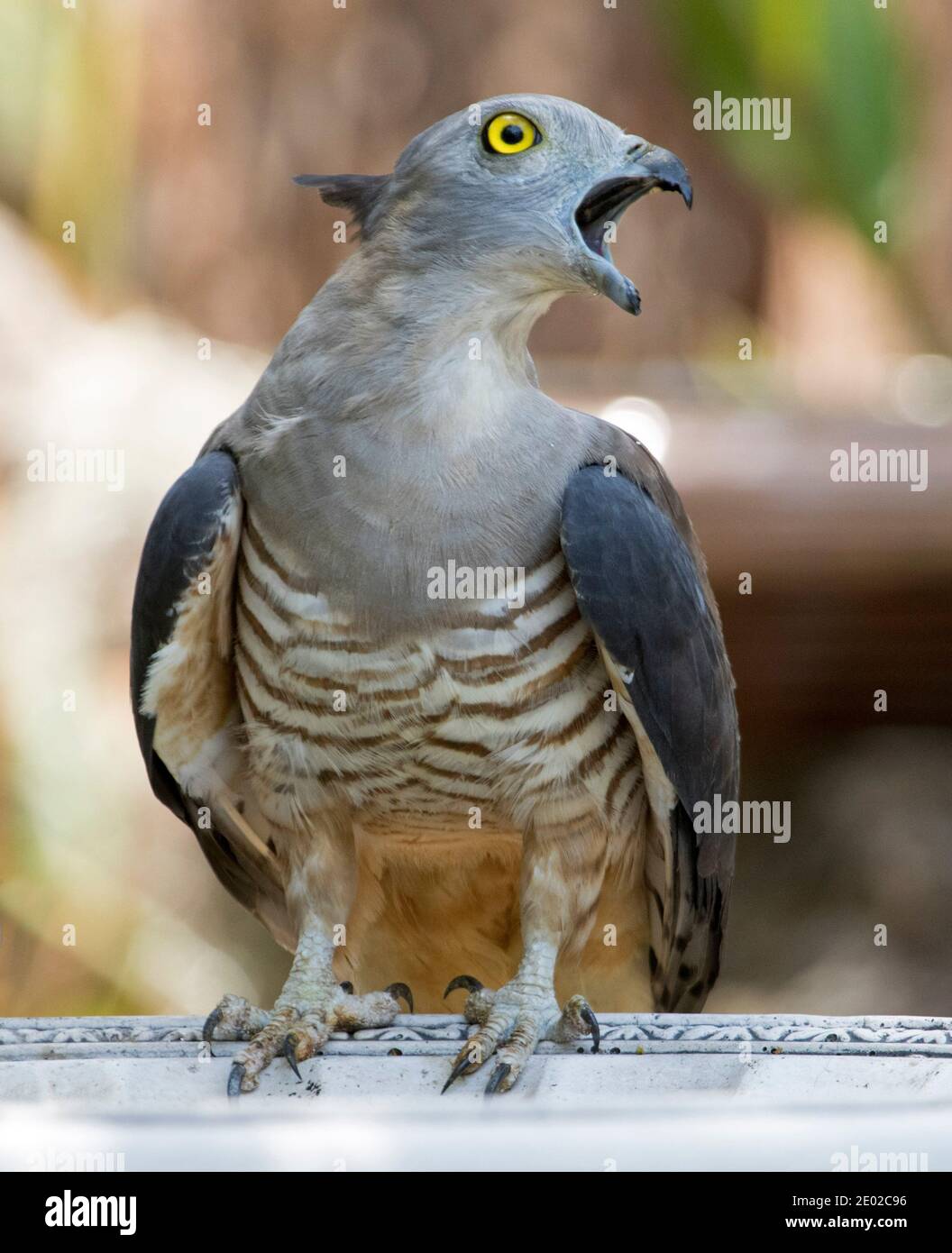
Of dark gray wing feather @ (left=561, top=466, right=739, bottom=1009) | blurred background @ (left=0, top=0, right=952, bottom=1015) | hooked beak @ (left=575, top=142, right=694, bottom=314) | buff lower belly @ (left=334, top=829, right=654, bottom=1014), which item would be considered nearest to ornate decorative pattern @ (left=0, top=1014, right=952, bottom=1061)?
dark gray wing feather @ (left=561, top=466, right=739, bottom=1009)

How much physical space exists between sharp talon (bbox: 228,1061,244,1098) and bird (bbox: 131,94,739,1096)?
10 centimetres

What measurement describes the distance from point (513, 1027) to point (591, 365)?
15.1 feet

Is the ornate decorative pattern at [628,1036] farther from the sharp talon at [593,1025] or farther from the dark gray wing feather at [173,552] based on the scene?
the dark gray wing feather at [173,552]

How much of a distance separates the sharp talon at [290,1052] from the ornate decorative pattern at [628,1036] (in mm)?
61

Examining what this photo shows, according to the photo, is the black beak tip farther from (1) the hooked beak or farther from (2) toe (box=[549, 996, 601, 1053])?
(2) toe (box=[549, 996, 601, 1053])

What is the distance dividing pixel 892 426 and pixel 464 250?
12.4 feet

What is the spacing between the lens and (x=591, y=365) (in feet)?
22.8

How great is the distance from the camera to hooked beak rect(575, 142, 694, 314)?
2711 millimetres

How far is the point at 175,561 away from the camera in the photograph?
3096 millimetres

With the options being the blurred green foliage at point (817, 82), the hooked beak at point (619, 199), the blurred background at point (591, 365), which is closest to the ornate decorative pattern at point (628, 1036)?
the hooked beak at point (619, 199)

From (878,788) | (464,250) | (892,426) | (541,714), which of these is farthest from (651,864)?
(878,788)

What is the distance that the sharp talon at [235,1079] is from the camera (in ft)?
7.89

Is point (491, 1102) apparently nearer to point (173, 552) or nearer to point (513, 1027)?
point (513, 1027)
